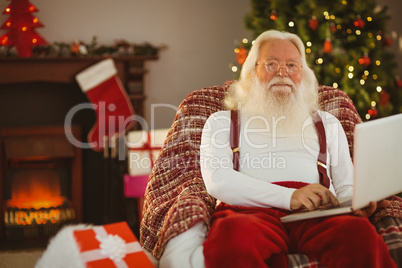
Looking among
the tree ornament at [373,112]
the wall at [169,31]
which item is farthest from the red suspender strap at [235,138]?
the wall at [169,31]

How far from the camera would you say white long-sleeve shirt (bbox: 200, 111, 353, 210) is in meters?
1.72

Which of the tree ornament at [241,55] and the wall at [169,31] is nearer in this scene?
the tree ornament at [241,55]

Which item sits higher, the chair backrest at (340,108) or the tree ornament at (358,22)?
the tree ornament at (358,22)

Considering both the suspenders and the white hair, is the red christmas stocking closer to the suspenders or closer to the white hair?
the white hair

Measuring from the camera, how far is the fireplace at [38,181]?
3555 millimetres

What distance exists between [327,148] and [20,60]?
95.9 inches

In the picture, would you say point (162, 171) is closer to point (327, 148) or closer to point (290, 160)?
point (290, 160)

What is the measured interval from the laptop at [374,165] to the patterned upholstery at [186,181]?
167mm

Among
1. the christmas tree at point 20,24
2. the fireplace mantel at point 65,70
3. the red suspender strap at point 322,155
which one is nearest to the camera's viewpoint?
the red suspender strap at point 322,155

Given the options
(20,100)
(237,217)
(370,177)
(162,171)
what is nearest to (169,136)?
(162,171)

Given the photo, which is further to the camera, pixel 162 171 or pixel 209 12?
pixel 209 12

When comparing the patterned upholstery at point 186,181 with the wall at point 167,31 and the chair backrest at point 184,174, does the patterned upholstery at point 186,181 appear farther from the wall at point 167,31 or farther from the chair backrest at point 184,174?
the wall at point 167,31

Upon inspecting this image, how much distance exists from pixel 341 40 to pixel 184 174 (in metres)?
1.87

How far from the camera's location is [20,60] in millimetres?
3436
